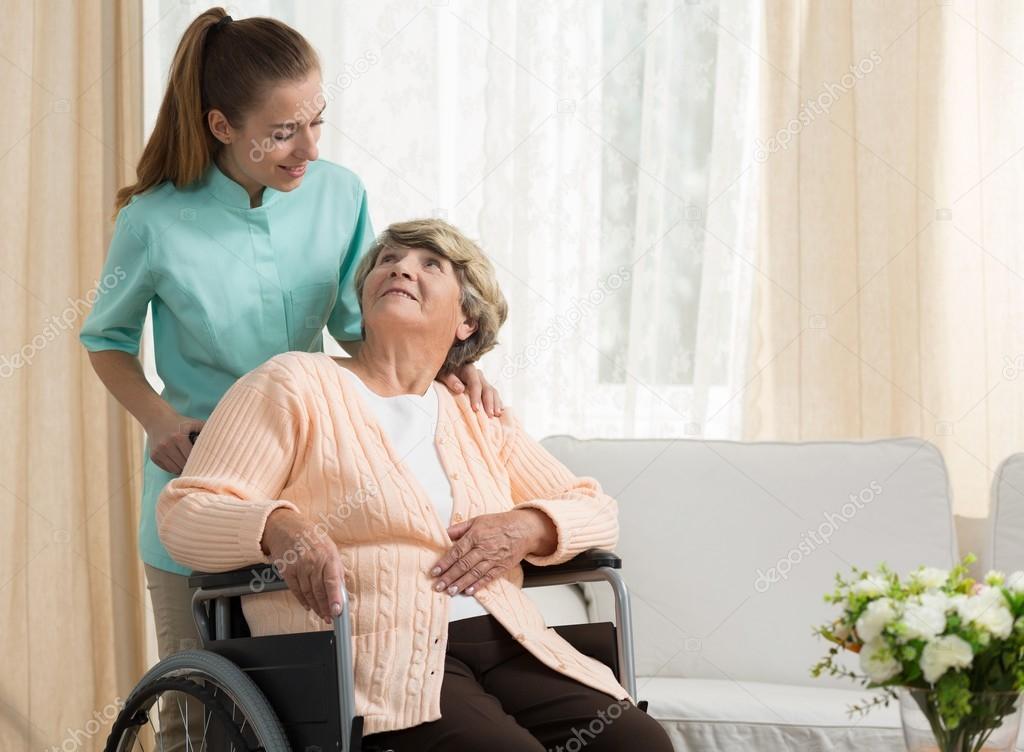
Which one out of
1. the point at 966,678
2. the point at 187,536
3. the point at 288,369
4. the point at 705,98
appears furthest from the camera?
the point at 705,98

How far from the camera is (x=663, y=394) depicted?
2.94m

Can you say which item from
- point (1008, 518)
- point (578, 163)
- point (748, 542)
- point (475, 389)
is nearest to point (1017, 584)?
point (475, 389)

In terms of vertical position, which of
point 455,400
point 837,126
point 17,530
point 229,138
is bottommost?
point 17,530

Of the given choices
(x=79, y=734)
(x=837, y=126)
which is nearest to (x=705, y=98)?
(x=837, y=126)

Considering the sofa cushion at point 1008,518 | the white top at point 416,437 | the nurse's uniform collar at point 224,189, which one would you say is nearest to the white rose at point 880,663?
the white top at point 416,437

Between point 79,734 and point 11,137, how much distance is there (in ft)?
4.86

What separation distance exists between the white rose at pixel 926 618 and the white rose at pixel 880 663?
Result: 0.03m

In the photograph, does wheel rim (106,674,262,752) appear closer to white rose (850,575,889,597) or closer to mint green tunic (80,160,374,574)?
mint green tunic (80,160,374,574)

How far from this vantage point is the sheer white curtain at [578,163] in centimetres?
291

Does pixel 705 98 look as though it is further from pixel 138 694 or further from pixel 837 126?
pixel 138 694

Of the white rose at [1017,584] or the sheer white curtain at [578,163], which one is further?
the sheer white curtain at [578,163]

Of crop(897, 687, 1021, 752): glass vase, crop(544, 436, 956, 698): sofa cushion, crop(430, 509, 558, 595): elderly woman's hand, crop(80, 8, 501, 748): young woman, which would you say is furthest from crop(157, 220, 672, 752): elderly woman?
crop(544, 436, 956, 698): sofa cushion

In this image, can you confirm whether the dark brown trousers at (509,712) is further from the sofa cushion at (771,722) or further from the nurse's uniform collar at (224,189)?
the nurse's uniform collar at (224,189)

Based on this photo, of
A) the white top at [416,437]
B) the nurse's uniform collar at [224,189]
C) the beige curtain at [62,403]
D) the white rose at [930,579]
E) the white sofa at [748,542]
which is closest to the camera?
the white rose at [930,579]
